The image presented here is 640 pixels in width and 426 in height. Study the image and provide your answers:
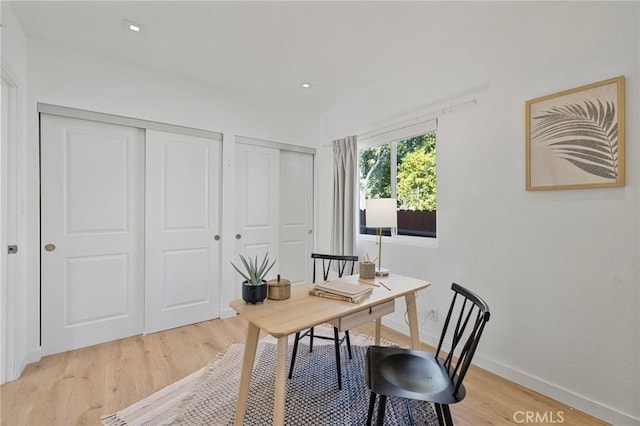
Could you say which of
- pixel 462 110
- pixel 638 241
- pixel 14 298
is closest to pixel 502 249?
pixel 638 241

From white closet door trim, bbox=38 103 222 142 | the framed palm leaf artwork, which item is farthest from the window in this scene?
white closet door trim, bbox=38 103 222 142

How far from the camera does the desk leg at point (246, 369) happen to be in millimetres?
1437

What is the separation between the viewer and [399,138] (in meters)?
2.91

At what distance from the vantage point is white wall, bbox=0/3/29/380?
1.93 metres

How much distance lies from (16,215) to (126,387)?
1.45 m

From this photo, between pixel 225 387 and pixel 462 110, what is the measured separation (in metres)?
2.72

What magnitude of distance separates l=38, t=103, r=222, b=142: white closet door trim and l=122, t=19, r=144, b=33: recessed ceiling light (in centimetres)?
81

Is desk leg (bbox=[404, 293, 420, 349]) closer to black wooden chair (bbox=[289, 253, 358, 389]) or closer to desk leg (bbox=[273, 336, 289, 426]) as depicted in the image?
black wooden chair (bbox=[289, 253, 358, 389])

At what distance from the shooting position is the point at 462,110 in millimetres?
2365

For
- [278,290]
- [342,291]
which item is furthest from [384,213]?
[278,290]

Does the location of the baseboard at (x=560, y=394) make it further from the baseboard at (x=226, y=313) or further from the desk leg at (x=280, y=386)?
the baseboard at (x=226, y=313)

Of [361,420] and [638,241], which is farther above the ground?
[638,241]

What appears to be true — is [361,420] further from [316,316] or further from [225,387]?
→ [225,387]

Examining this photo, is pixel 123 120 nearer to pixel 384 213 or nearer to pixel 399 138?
pixel 384 213
